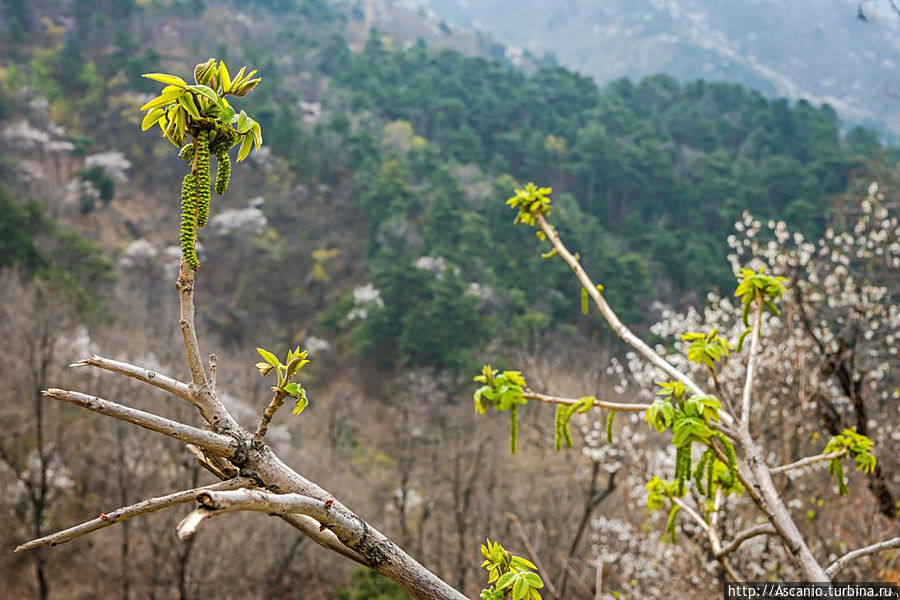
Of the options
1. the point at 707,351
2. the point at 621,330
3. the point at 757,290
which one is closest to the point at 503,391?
the point at 621,330

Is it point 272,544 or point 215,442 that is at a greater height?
point 272,544

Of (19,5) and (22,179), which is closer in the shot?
(22,179)

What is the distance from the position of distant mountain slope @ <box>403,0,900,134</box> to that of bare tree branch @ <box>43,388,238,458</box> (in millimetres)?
78711

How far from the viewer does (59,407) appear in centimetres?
1514

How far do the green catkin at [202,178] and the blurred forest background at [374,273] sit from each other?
5.46 metres

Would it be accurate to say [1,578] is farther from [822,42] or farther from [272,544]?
[822,42]

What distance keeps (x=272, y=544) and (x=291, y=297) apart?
15250 mm

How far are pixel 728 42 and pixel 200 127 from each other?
93752 mm

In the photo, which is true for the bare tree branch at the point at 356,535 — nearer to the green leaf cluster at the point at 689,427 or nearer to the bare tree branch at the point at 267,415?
the bare tree branch at the point at 267,415

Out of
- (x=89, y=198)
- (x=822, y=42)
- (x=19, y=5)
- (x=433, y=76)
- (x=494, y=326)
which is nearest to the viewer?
(x=494, y=326)

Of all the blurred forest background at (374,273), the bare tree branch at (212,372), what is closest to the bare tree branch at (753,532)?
the bare tree branch at (212,372)

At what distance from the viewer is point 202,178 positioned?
999 mm

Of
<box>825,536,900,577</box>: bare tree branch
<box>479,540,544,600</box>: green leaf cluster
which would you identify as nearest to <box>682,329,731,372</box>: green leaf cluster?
<box>825,536,900,577</box>: bare tree branch

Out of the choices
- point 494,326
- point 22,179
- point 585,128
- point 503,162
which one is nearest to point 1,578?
point 494,326
